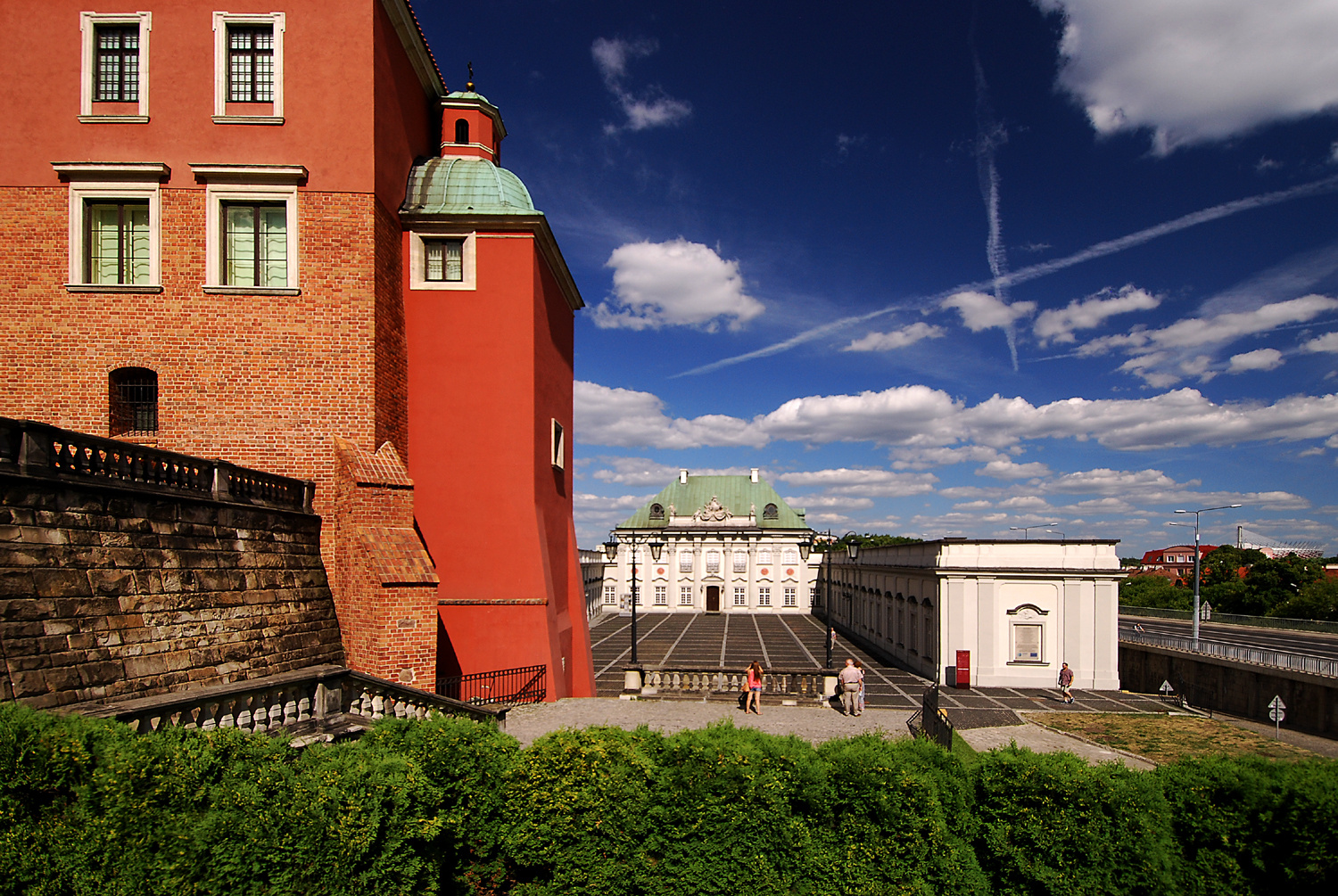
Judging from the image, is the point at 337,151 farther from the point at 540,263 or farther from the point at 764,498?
the point at 764,498

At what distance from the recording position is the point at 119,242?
46.5 ft

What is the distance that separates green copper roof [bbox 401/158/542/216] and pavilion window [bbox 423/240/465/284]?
2.60ft

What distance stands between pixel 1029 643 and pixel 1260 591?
3846 centimetres

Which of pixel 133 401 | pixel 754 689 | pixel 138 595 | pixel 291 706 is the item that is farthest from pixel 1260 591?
pixel 133 401

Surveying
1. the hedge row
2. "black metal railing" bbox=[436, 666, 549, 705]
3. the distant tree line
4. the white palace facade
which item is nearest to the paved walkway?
the white palace facade

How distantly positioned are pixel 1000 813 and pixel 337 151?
16.8 metres

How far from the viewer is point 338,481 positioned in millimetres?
13680

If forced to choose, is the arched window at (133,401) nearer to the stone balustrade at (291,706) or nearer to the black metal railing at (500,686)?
the stone balustrade at (291,706)

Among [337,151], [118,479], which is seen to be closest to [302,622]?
[118,479]

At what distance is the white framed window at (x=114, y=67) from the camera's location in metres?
13.9

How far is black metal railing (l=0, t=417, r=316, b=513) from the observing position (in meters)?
7.74

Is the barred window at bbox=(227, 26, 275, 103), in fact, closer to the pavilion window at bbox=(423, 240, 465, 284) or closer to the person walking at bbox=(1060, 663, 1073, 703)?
the pavilion window at bbox=(423, 240, 465, 284)

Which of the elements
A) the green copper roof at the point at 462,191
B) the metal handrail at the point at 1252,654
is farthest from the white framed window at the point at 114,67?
the metal handrail at the point at 1252,654

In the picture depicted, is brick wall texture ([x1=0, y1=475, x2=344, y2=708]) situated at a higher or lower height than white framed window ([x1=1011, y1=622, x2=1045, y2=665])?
higher
